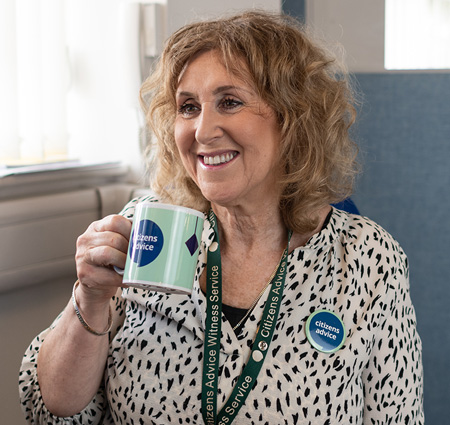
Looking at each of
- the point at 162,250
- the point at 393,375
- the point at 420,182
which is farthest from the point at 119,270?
the point at 420,182

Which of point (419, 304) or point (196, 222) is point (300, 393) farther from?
point (419, 304)

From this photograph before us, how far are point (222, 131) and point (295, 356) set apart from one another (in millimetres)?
462

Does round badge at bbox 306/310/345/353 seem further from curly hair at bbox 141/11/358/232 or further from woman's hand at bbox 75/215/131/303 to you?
woman's hand at bbox 75/215/131/303

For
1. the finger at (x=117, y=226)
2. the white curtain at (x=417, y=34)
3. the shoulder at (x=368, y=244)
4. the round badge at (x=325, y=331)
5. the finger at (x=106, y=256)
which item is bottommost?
the round badge at (x=325, y=331)

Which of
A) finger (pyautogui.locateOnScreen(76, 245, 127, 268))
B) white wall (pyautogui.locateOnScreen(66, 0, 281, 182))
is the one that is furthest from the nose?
white wall (pyautogui.locateOnScreen(66, 0, 281, 182))

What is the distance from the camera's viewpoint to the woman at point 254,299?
1.24m

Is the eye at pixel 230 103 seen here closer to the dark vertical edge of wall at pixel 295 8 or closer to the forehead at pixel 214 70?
the forehead at pixel 214 70

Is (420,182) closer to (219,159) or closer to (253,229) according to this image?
(253,229)

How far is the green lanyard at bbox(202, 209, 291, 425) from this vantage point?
1.21 m

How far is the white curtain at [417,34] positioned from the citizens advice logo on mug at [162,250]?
4.70ft

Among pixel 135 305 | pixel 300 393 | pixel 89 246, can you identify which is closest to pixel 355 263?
pixel 300 393

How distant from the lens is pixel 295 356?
125cm

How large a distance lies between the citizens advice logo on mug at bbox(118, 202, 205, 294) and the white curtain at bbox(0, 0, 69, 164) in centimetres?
103

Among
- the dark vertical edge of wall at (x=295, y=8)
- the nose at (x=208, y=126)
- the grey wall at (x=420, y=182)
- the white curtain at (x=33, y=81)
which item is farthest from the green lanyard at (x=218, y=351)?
the dark vertical edge of wall at (x=295, y=8)
